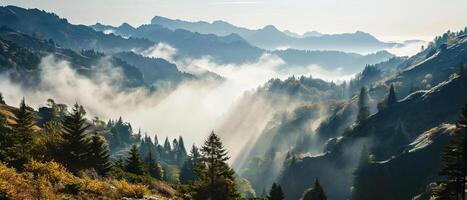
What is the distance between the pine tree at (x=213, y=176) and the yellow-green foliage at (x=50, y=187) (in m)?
10.3

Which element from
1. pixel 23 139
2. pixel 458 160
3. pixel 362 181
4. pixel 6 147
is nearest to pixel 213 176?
pixel 23 139

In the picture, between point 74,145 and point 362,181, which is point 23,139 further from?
point 362,181

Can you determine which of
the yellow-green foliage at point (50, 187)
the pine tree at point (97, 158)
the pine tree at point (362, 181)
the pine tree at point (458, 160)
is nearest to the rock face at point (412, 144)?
the pine tree at point (362, 181)

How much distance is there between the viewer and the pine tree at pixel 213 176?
45562 millimetres

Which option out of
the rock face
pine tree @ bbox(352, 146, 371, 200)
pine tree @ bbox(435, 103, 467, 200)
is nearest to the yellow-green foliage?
pine tree @ bbox(435, 103, 467, 200)

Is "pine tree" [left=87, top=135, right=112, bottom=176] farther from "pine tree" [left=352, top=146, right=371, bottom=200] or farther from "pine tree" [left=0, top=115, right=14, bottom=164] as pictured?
"pine tree" [left=352, top=146, right=371, bottom=200]

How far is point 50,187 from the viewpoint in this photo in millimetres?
29812

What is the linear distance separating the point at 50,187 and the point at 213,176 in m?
19.6

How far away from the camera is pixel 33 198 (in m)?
26.0

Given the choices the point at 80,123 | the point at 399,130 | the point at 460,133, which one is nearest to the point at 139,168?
the point at 80,123

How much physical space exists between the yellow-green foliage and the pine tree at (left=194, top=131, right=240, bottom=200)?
407 inches

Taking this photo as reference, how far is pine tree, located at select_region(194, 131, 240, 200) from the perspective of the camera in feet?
149

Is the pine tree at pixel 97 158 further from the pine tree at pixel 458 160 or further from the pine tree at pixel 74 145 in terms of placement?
the pine tree at pixel 458 160

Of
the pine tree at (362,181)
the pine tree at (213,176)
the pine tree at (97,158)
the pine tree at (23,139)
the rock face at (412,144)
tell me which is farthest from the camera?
the pine tree at (362,181)
